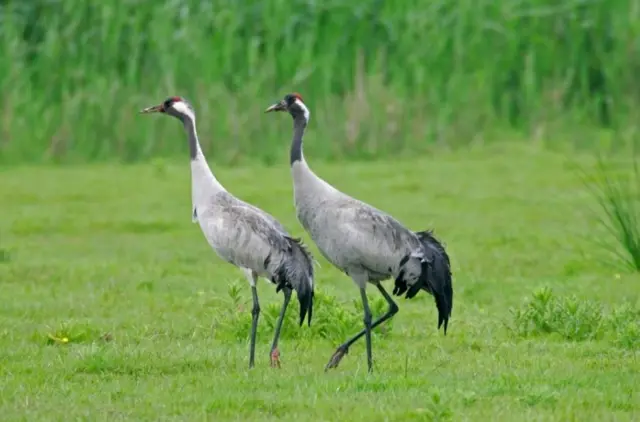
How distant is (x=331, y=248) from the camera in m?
8.47

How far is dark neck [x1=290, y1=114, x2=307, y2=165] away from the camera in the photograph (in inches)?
349

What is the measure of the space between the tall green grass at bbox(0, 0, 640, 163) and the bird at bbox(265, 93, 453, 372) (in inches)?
365

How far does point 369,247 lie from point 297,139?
37.0 inches

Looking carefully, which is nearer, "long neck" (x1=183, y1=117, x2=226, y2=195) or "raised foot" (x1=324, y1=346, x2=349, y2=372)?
"raised foot" (x1=324, y1=346, x2=349, y2=372)

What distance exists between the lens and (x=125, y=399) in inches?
294

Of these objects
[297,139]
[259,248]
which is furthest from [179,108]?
[259,248]

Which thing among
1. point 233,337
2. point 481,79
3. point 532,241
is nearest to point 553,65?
point 481,79

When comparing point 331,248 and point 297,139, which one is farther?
point 297,139

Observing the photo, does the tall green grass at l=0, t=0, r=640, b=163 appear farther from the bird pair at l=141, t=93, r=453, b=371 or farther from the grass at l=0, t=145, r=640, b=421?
the bird pair at l=141, t=93, r=453, b=371

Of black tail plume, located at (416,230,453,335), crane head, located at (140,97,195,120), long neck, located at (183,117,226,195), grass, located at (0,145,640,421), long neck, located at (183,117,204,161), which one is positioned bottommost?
grass, located at (0,145,640,421)

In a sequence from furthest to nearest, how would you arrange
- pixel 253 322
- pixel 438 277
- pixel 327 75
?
pixel 327 75 → pixel 253 322 → pixel 438 277

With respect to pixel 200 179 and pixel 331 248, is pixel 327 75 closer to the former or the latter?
pixel 200 179

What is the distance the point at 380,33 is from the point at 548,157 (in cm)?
285

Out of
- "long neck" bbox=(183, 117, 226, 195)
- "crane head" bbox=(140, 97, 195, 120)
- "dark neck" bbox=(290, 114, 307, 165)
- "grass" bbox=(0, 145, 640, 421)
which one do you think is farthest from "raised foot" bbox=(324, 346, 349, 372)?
"crane head" bbox=(140, 97, 195, 120)
